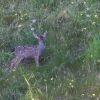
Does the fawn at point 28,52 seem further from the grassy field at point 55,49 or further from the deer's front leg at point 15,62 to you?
the grassy field at point 55,49

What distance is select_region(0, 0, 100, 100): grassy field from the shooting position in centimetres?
656

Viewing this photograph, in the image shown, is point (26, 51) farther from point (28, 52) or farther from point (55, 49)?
point (55, 49)

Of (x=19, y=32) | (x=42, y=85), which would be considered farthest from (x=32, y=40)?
(x=42, y=85)

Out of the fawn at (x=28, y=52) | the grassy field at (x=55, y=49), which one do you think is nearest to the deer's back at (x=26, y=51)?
the fawn at (x=28, y=52)

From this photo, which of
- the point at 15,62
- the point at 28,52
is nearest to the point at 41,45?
the point at 28,52

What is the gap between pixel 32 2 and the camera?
8938mm

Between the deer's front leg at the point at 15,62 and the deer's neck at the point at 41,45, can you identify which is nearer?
the deer's front leg at the point at 15,62

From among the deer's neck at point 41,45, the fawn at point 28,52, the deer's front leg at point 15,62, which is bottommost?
the deer's front leg at point 15,62

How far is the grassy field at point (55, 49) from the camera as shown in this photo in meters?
6.56

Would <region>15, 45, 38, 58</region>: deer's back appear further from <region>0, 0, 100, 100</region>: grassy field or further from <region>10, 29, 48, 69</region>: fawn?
<region>0, 0, 100, 100</region>: grassy field

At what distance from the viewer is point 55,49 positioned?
7504 mm

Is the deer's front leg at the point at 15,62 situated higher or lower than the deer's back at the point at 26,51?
lower

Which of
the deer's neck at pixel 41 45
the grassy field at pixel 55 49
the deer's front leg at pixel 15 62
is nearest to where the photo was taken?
the grassy field at pixel 55 49

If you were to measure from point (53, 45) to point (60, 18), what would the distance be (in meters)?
0.81
